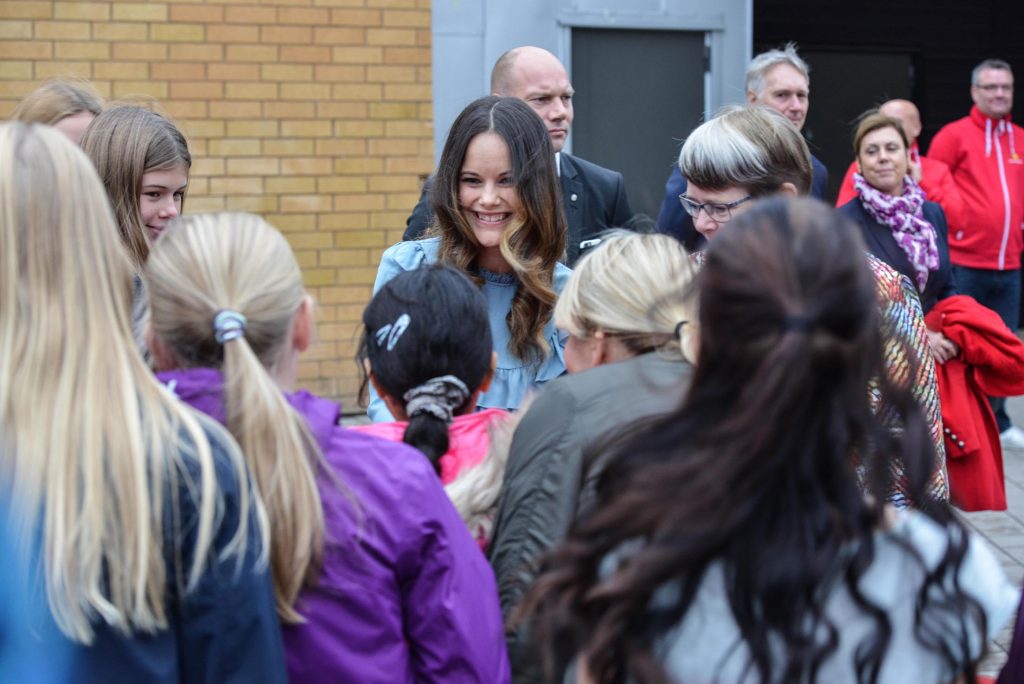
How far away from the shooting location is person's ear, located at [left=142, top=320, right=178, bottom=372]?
208 cm

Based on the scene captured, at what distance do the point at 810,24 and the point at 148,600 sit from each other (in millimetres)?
8740

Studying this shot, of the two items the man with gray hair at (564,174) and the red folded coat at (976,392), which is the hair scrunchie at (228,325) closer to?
the man with gray hair at (564,174)

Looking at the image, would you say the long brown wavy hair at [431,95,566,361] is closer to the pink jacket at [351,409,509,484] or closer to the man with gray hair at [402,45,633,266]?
the man with gray hair at [402,45,633,266]

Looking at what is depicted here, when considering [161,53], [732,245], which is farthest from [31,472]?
[161,53]

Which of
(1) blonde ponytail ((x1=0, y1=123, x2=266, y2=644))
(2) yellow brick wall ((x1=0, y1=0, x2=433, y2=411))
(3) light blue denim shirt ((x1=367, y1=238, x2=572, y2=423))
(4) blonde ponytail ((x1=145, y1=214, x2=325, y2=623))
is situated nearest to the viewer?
(1) blonde ponytail ((x1=0, y1=123, x2=266, y2=644))

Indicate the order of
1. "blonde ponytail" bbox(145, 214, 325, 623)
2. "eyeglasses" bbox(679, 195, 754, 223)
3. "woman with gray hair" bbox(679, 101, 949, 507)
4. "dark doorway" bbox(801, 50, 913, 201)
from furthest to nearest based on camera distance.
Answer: "dark doorway" bbox(801, 50, 913, 201) → "eyeglasses" bbox(679, 195, 754, 223) → "woman with gray hair" bbox(679, 101, 949, 507) → "blonde ponytail" bbox(145, 214, 325, 623)

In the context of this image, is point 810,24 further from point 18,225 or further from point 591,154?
point 18,225

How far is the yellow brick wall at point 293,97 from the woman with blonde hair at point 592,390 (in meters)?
4.70

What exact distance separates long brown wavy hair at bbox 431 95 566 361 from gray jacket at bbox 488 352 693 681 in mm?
1072

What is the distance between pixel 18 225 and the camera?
1.81 metres

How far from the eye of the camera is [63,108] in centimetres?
399

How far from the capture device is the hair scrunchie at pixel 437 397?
240 centimetres

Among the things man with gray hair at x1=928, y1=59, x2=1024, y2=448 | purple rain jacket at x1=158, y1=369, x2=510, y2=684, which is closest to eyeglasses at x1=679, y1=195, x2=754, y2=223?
purple rain jacket at x1=158, y1=369, x2=510, y2=684

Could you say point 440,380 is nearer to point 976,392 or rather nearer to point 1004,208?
point 976,392
